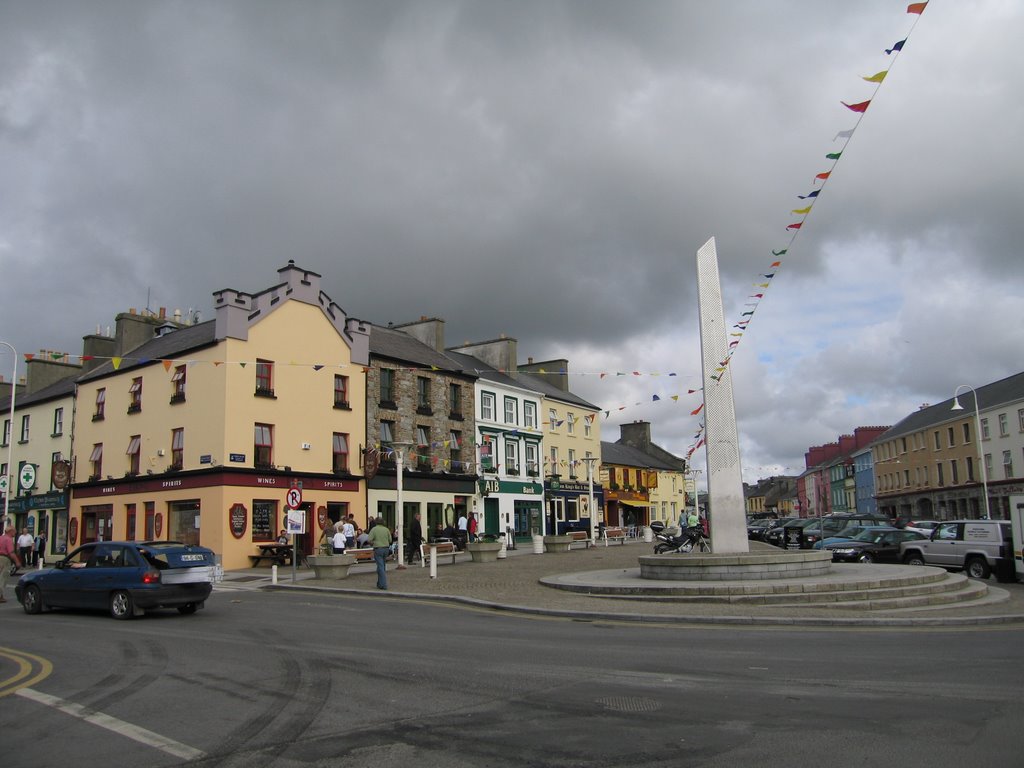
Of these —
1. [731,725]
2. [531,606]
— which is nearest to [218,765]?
[731,725]

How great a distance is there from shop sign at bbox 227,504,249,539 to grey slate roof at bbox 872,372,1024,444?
4835cm

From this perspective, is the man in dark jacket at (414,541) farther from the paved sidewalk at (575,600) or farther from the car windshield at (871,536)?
the car windshield at (871,536)

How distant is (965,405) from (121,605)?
65.4 metres

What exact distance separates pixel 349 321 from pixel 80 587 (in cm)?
2229

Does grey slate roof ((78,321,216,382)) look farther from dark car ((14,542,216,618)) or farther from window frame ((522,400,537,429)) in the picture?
window frame ((522,400,537,429))

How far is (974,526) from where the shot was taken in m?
22.1

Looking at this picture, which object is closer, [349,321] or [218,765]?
[218,765]

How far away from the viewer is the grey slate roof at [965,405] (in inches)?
2217

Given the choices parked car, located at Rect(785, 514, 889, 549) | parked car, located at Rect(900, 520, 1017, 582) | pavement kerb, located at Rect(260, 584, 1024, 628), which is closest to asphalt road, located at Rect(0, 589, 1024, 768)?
pavement kerb, located at Rect(260, 584, 1024, 628)

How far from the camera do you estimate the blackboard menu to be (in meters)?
31.2

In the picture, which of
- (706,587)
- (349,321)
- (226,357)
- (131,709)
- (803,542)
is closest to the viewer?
(131,709)

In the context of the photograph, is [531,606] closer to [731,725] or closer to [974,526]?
[731,725]

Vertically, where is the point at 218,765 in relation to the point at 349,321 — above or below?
below

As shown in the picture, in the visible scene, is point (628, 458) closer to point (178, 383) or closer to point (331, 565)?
point (178, 383)
